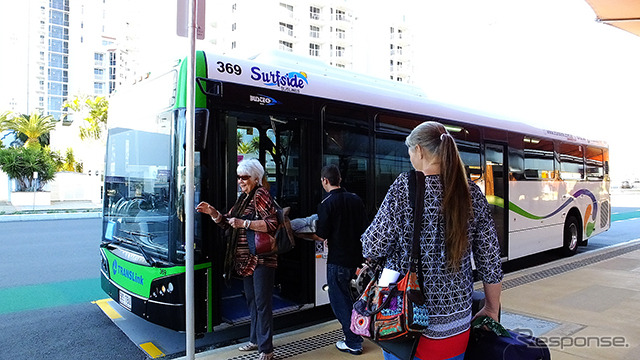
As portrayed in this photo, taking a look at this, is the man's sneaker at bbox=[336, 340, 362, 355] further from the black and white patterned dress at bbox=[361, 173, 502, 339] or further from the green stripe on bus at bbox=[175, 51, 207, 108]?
the green stripe on bus at bbox=[175, 51, 207, 108]

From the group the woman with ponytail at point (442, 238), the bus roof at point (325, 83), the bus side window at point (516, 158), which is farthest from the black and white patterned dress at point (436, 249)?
the bus side window at point (516, 158)

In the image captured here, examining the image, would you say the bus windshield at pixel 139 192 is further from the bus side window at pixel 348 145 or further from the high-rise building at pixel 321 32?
the high-rise building at pixel 321 32

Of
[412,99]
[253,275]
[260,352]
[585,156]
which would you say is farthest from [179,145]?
[585,156]

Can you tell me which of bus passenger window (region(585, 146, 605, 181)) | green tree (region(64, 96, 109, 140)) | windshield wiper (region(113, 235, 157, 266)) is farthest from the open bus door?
green tree (region(64, 96, 109, 140))

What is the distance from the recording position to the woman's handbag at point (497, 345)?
2126 millimetres

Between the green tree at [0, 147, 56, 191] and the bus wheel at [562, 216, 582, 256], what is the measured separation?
28.1 metres

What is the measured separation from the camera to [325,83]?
522 cm

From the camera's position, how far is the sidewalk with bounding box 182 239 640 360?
435 cm

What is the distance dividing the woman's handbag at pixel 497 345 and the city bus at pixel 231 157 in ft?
7.23

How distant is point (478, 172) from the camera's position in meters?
7.44

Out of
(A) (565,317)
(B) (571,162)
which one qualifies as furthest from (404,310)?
(B) (571,162)

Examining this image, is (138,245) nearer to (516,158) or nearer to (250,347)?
(250,347)

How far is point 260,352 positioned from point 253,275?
0.73 m

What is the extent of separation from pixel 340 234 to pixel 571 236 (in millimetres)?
8478
